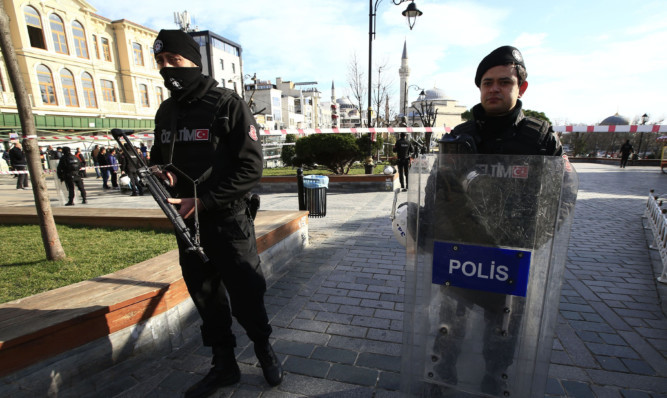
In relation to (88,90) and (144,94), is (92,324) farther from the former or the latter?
(144,94)

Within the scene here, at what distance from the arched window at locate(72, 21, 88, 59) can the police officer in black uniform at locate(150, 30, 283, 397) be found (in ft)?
133

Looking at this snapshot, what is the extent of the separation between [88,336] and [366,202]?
736 cm

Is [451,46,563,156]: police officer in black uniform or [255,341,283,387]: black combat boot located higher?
[451,46,563,156]: police officer in black uniform

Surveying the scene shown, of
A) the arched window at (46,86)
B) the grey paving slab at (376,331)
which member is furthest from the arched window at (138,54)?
the grey paving slab at (376,331)

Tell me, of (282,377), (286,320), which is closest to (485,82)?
(282,377)

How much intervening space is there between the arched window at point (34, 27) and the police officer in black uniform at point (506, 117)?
39.9 m

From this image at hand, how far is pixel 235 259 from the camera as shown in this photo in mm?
2074

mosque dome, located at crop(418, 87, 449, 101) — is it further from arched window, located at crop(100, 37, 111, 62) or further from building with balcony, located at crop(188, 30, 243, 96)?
arched window, located at crop(100, 37, 111, 62)

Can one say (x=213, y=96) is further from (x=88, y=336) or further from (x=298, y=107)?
(x=298, y=107)

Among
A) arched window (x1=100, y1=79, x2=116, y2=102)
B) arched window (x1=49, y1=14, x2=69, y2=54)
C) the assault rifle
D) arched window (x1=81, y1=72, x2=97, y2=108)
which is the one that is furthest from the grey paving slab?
arched window (x1=100, y1=79, x2=116, y2=102)

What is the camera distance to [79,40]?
105ft

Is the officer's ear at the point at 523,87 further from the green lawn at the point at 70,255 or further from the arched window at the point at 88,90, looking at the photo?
the arched window at the point at 88,90

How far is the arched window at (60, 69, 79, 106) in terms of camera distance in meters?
30.5

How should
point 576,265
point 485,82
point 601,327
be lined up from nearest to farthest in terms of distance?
point 485,82 → point 601,327 → point 576,265
